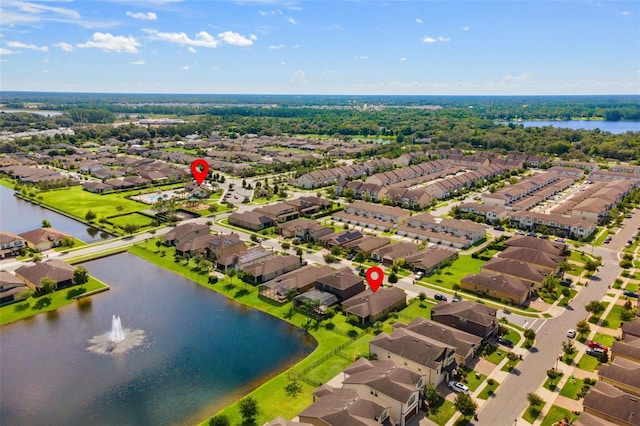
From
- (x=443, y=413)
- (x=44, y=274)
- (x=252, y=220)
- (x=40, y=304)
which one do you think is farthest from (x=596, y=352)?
(x=44, y=274)

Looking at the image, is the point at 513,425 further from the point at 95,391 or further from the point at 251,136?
the point at 251,136

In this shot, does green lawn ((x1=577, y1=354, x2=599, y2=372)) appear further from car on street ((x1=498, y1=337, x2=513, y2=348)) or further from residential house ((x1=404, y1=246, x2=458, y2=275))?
residential house ((x1=404, y1=246, x2=458, y2=275))

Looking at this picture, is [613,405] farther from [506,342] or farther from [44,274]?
[44,274]

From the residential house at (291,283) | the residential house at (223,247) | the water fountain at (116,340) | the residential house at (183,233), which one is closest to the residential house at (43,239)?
the residential house at (183,233)

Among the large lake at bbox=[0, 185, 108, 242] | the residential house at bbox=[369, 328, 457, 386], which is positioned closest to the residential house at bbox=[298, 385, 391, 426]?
the residential house at bbox=[369, 328, 457, 386]

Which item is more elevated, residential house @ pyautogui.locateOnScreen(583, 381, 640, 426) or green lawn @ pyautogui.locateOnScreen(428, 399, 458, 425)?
residential house @ pyautogui.locateOnScreen(583, 381, 640, 426)

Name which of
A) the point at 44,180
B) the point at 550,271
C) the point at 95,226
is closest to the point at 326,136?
the point at 44,180
